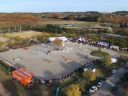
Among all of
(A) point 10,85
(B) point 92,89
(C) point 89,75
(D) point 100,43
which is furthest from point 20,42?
(B) point 92,89

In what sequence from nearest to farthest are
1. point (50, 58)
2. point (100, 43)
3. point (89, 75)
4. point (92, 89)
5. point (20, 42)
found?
point (92, 89)
point (89, 75)
point (50, 58)
point (100, 43)
point (20, 42)

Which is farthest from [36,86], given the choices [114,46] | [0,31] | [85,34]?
[0,31]

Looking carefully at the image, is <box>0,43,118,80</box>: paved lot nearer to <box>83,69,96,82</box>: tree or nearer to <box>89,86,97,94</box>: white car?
<box>83,69,96,82</box>: tree

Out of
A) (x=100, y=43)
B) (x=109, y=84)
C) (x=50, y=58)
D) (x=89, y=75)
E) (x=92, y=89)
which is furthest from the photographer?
(x=100, y=43)

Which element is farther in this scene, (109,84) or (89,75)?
(89,75)

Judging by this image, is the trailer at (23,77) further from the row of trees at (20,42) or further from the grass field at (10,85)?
the row of trees at (20,42)

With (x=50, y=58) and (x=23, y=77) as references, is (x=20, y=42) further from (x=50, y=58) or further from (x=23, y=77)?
(x=23, y=77)
